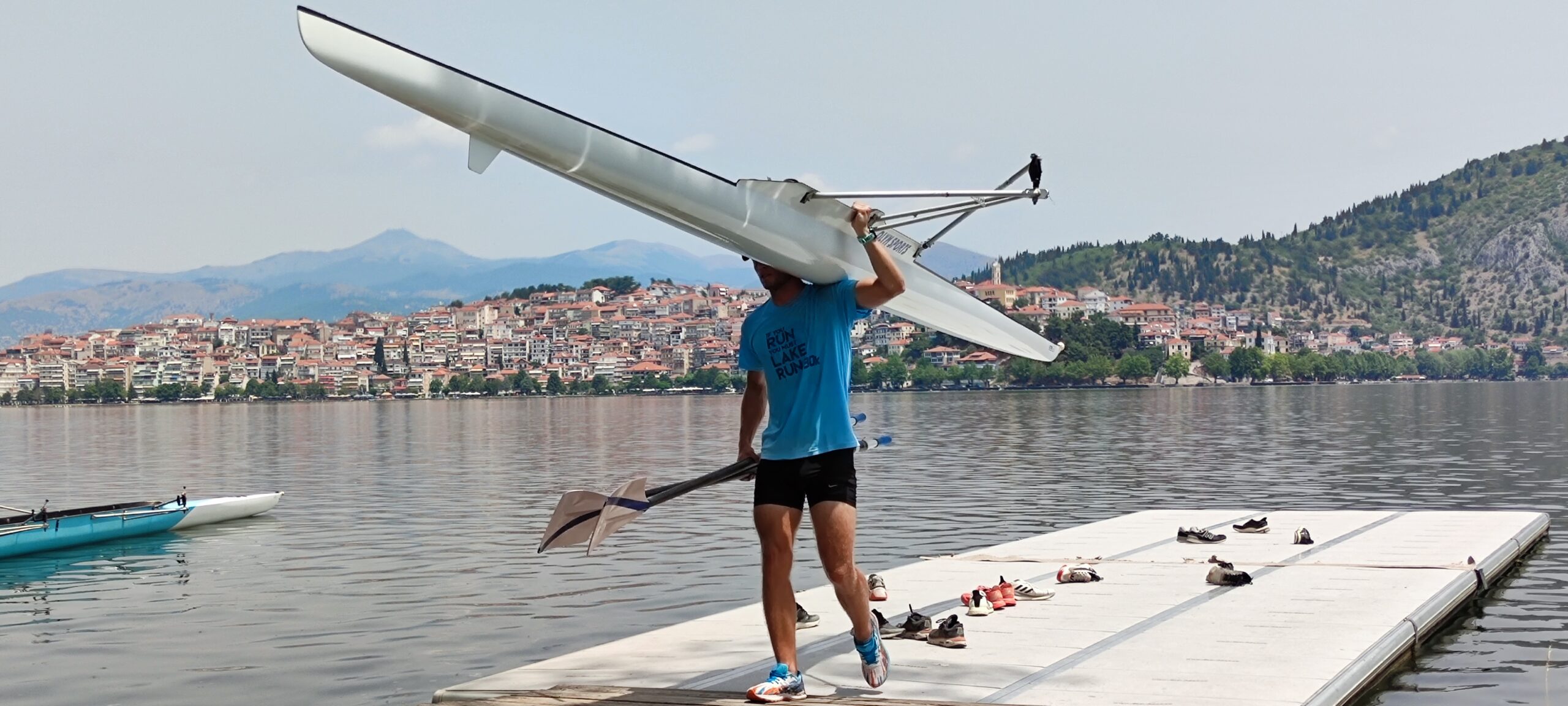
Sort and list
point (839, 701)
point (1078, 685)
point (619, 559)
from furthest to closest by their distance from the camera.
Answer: point (619, 559), point (1078, 685), point (839, 701)

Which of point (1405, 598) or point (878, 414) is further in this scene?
point (878, 414)

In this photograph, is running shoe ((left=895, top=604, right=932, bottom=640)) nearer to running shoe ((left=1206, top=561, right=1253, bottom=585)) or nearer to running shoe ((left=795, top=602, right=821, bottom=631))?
running shoe ((left=795, top=602, right=821, bottom=631))

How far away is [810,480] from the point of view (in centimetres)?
789

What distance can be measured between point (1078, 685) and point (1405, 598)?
5003mm

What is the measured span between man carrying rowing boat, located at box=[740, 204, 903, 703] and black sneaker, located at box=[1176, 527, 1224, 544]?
29.7 ft

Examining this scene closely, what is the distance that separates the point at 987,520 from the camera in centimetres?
2795

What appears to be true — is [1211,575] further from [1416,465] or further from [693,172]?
[1416,465]

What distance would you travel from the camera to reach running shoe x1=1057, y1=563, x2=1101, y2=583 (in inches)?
521

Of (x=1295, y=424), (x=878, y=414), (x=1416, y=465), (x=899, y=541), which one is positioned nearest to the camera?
(x=899, y=541)

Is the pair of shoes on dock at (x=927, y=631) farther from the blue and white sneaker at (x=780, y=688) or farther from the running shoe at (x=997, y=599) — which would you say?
the blue and white sneaker at (x=780, y=688)

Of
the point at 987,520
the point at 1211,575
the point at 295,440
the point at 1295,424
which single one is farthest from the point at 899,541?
the point at 295,440

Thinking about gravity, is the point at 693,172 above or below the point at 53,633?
above

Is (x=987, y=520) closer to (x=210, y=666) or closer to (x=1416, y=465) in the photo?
(x=210, y=666)

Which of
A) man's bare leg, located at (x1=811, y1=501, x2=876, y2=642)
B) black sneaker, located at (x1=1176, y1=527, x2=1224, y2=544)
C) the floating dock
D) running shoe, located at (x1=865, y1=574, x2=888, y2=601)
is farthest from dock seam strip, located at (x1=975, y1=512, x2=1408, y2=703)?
running shoe, located at (x1=865, y1=574, x2=888, y2=601)
